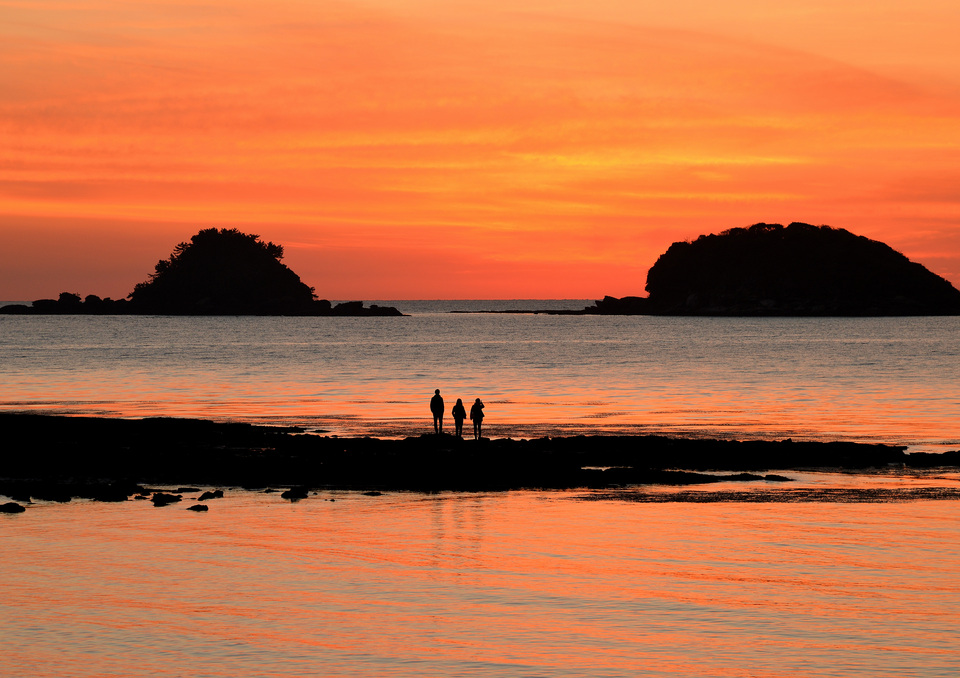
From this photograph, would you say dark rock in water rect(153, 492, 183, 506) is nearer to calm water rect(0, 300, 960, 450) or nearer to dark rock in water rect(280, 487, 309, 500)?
dark rock in water rect(280, 487, 309, 500)

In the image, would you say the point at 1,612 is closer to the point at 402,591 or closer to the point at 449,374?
the point at 402,591

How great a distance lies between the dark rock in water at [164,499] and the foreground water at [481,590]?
1.02 feet

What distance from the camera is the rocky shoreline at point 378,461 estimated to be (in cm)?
2927

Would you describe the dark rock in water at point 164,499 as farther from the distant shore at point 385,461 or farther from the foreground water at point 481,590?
the distant shore at point 385,461

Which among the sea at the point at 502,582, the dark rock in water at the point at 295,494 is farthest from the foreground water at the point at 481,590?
the dark rock in water at the point at 295,494

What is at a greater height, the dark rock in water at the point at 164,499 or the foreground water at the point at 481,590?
the dark rock in water at the point at 164,499

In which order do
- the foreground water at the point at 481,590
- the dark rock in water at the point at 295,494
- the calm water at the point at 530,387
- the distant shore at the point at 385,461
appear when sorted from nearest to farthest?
the foreground water at the point at 481,590
the dark rock in water at the point at 295,494
the distant shore at the point at 385,461
the calm water at the point at 530,387

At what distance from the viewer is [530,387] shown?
68.4 metres

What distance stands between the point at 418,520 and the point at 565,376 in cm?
5549

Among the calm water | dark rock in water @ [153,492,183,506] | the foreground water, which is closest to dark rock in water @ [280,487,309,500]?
the foreground water

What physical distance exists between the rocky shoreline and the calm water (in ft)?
19.5

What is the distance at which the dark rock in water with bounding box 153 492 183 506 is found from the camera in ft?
84.8

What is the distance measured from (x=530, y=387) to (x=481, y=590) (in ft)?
165

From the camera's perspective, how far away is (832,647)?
1520cm
